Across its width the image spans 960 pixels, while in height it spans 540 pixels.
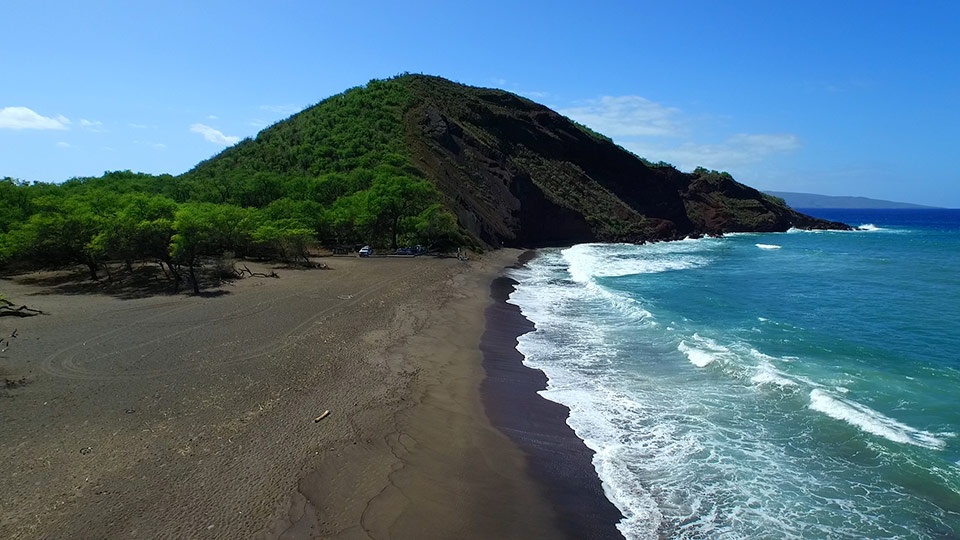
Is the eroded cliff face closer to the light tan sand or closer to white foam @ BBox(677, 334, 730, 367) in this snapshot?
white foam @ BBox(677, 334, 730, 367)

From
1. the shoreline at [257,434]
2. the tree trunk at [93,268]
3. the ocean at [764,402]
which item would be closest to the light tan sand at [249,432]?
the shoreline at [257,434]

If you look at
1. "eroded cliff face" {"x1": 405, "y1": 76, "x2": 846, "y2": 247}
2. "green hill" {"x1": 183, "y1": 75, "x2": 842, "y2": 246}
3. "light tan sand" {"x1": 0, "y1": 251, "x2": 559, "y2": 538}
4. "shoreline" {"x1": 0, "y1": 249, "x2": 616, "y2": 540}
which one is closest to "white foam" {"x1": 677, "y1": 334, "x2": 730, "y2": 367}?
"shoreline" {"x1": 0, "y1": 249, "x2": 616, "y2": 540}

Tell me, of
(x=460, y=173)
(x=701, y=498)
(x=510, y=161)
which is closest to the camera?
(x=701, y=498)

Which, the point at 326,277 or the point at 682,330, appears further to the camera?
the point at 326,277

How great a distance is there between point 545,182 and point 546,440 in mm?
62093

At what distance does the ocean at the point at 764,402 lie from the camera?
1027 centimetres

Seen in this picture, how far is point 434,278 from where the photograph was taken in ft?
108

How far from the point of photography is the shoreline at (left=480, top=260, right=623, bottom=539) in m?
10.0

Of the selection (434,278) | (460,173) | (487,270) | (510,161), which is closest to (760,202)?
(510,161)

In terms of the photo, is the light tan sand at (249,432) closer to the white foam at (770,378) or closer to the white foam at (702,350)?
the white foam at (702,350)

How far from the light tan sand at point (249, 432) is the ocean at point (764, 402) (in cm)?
280

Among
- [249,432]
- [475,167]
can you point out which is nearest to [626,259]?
[475,167]

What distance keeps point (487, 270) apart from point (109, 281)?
23.3m

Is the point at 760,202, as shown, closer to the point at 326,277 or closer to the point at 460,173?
the point at 460,173
